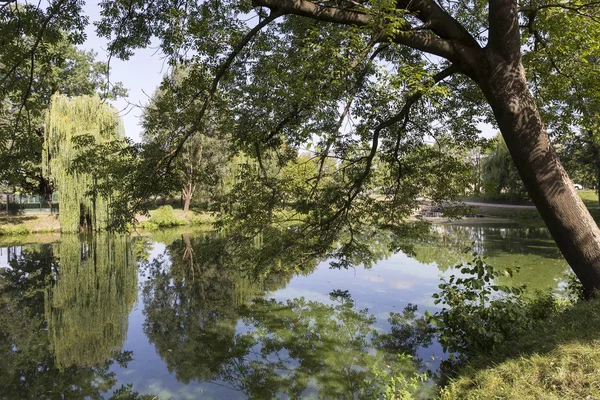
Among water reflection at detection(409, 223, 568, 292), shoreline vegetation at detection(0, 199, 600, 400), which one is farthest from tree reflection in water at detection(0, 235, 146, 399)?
water reflection at detection(409, 223, 568, 292)

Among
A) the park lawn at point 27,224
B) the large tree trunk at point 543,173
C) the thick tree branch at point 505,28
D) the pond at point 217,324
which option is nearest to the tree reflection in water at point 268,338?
the pond at point 217,324

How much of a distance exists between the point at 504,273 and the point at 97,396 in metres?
4.78

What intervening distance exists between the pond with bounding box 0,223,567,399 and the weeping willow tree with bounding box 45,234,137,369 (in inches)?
1.2

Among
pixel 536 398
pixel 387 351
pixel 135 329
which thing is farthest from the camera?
pixel 135 329

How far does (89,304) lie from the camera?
809cm

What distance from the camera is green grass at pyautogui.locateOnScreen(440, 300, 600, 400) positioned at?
244 centimetres

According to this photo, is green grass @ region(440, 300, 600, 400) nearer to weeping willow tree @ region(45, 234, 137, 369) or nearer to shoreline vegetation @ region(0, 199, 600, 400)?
shoreline vegetation @ region(0, 199, 600, 400)

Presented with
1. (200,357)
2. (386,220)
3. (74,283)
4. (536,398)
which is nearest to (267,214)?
(386,220)

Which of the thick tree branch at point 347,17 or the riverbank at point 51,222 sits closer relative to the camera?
the thick tree branch at point 347,17

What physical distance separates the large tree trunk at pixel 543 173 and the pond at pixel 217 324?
6.31 feet

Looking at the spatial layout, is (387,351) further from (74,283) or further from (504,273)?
(74,283)

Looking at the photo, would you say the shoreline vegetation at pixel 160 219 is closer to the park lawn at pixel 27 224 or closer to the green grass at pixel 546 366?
the park lawn at pixel 27 224

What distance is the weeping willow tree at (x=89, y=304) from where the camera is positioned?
596 cm

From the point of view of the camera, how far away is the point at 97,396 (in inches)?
179
